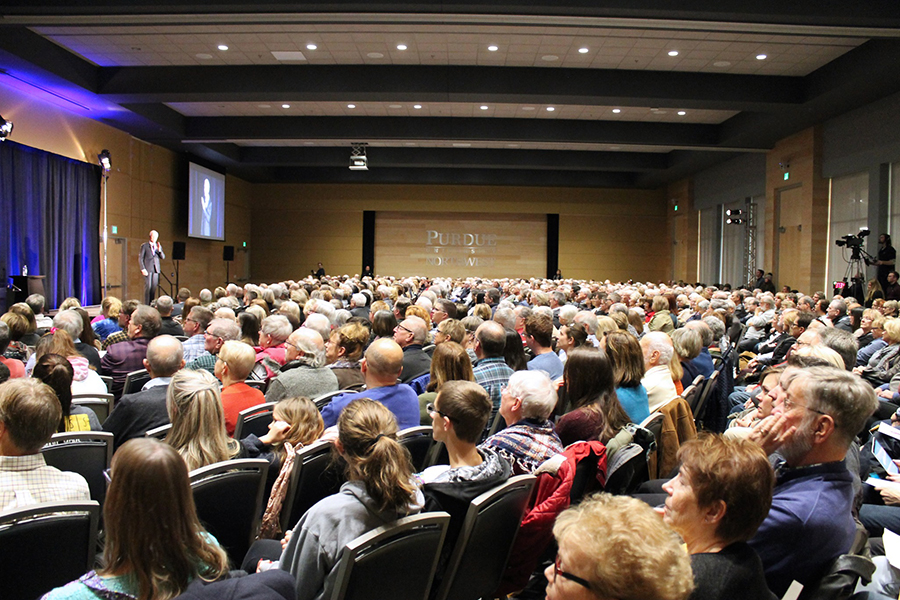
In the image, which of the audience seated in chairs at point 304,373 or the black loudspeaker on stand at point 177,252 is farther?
the black loudspeaker on stand at point 177,252

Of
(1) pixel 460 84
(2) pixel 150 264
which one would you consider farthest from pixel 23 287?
(1) pixel 460 84

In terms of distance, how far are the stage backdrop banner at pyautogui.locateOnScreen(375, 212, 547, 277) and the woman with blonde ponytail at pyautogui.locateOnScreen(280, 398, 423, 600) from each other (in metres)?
26.0

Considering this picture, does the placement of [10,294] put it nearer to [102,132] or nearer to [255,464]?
[102,132]

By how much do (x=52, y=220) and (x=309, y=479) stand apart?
14008mm

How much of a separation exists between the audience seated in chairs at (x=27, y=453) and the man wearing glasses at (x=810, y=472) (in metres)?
2.33

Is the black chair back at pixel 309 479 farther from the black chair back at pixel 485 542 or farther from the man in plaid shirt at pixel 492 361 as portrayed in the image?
the man in plaid shirt at pixel 492 361

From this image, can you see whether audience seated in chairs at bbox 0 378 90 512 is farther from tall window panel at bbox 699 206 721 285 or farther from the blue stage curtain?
tall window panel at bbox 699 206 721 285

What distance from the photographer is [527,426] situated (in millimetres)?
2939

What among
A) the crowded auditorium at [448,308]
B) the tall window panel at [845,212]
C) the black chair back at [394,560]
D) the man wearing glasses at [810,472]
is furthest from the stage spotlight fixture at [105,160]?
the tall window panel at [845,212]

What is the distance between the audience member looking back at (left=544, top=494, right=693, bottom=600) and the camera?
122 cm

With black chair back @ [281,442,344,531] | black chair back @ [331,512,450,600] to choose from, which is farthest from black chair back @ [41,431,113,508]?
black chair back @ [331,512,450,600]

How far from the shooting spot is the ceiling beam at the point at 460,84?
43.0 ft

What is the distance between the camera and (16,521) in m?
1.96

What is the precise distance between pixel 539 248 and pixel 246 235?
12178mm
